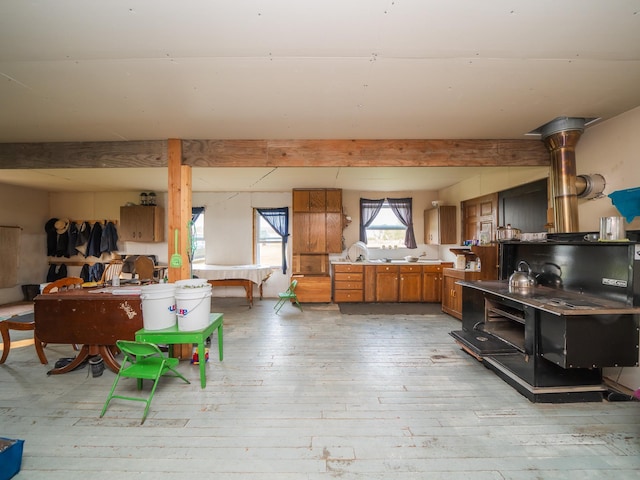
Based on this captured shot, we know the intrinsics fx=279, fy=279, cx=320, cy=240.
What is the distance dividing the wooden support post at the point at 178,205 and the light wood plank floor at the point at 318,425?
1.09 m

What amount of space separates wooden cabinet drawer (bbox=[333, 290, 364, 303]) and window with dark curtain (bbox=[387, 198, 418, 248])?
1797mm

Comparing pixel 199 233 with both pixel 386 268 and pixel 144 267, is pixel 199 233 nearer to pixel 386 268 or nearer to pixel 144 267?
pixel 144 267

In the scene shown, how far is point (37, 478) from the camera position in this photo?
1621 millimetres

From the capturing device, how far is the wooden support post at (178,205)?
10.4 ft

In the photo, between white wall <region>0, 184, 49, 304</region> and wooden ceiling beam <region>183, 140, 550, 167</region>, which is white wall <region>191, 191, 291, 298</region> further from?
white wall <region>0, 184, 49, 304</region>

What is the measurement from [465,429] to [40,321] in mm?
3978

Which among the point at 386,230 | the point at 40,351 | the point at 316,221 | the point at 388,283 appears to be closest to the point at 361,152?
the point at 316,221

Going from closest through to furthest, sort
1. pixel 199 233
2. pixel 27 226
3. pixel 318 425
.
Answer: pixel 318 425 < pixel 27 226 < pixel 199 233

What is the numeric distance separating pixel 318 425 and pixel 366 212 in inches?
204

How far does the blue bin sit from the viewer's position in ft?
5.11

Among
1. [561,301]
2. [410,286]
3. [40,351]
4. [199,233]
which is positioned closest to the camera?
[561,301]

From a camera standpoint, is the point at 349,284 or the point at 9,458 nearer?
the point at 9,458

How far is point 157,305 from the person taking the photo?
2576 mm

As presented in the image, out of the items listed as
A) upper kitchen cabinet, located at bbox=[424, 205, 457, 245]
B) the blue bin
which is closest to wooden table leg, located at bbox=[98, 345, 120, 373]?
the blue bin
